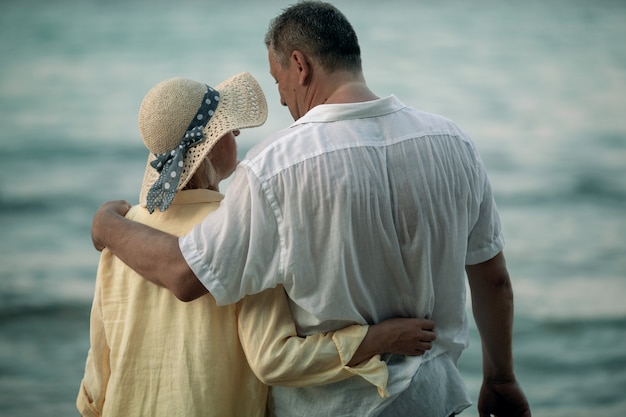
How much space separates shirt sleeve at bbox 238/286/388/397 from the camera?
161 centimetres

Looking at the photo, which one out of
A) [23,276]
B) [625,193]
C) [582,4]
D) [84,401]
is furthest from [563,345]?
[582,4]

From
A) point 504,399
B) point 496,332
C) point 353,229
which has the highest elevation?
point 353,229

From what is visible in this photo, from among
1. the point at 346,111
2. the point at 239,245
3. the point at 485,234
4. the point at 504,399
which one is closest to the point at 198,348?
the point at 239,245

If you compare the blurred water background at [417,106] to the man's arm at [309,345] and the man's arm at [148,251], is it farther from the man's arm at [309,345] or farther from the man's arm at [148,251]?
the man's arm at [309,345]

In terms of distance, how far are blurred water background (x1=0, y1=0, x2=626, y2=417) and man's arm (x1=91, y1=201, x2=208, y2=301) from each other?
3.06 metres

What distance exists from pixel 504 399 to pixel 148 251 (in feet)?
3.21

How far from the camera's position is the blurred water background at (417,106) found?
555 cm

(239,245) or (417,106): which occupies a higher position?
(239,245)

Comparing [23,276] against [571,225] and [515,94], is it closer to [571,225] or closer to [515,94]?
[571,225]

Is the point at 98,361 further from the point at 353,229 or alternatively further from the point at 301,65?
the point at 301,65

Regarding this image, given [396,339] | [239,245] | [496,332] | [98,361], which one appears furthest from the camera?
[496,332]

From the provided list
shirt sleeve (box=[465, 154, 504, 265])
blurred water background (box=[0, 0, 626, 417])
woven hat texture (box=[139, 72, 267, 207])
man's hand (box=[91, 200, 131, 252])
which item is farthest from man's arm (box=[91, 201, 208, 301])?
blurred water background (box=[0, 0, 626, 417])

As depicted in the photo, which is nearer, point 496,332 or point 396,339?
point 396,339

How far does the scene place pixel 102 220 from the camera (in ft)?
5.62
